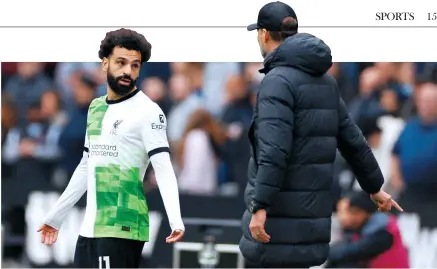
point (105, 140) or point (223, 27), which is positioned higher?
point (223, 27)

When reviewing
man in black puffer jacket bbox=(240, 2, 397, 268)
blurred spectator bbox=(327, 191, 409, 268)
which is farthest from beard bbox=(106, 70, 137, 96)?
blurred spectator bbox=(327, 191, 409, 268)

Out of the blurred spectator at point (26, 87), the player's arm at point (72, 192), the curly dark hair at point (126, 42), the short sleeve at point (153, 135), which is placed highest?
the blurred spectator at point (26, 87)

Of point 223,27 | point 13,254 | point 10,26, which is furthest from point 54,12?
point 13,254

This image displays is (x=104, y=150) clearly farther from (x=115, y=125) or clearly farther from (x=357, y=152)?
(x=357, y=152)

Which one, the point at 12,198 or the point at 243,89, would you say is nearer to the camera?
the point at 243,89

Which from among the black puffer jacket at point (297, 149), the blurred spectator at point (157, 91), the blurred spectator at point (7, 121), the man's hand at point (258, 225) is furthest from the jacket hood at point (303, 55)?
the blurred spectator at point (7, 121)

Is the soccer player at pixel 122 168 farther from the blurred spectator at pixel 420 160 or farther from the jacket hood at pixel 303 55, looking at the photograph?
the blurred spectator at pixel 420 160

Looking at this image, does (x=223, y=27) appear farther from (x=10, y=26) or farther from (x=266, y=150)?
(x=266, y=150)

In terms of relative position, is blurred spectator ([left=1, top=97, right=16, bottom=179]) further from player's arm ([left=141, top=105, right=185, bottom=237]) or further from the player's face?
player's arm ([left=141, top=105, right=185, bottom=237])

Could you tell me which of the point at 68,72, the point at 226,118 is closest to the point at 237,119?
the point at 226,118

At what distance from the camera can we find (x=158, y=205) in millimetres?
9750

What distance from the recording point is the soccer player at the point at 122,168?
6.61 meters

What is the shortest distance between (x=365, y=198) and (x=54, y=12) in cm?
272

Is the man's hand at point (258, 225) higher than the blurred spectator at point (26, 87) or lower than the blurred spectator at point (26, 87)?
lower
